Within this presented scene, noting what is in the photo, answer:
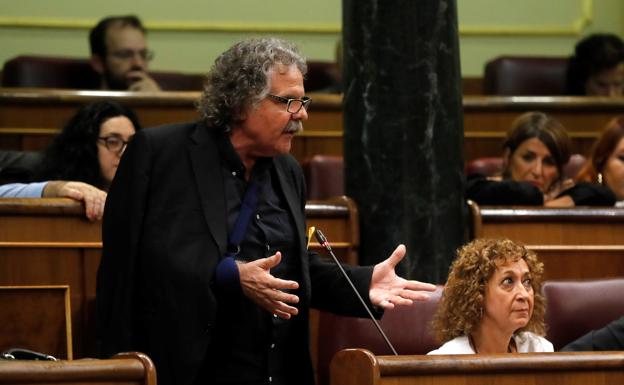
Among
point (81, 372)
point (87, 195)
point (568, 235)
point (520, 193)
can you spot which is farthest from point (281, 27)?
point (81, 372)

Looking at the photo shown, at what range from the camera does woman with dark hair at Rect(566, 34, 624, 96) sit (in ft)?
11.9

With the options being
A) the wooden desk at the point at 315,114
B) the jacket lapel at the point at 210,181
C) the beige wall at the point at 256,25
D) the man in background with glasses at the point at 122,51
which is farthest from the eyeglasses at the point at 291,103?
the beige wall at the point at 256,25

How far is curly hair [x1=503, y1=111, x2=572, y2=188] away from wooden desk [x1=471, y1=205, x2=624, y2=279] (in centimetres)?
35

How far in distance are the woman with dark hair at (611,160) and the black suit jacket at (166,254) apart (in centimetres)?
128

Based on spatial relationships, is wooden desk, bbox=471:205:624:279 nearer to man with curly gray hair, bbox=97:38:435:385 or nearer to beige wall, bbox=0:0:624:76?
man with curly gray hair, bbox=97:38:435:385

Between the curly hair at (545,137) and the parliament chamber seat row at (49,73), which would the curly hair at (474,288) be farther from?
the parliament chamber seat row at (49,73)

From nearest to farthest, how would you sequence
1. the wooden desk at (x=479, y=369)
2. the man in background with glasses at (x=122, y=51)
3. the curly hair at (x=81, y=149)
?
1. the wooden desk at (x=479, y=369)
2. the curly hair at (x=81, y=149)
3. the man in background with glasses at (x=122, y=51)

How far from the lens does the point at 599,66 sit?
366cm

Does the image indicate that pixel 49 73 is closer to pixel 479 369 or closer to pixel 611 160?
pixel 611 160

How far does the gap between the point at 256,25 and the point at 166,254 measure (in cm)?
251

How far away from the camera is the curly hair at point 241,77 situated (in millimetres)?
1845

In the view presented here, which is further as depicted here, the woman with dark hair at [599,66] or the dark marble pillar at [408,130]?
the woman with dark hair at [599,66]

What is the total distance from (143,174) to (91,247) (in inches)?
21.7

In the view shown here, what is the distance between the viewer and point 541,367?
170 centimetres
